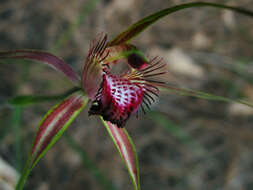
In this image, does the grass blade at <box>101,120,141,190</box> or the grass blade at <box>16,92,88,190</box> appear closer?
the grass blade at <box>16,92,88,190</box>

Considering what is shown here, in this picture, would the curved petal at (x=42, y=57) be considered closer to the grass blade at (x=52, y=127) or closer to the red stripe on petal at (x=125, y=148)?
the grass blade at (x=52, y=127)

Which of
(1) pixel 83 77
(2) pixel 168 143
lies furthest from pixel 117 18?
(1) pixel 83 77

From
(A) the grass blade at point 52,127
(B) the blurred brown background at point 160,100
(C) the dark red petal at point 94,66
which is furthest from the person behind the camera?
(B) the blurred brown background at point 160,100

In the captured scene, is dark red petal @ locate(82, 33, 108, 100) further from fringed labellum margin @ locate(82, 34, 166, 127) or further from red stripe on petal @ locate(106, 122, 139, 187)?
red stripe on petal @ locate(106, 122, 139, 187)

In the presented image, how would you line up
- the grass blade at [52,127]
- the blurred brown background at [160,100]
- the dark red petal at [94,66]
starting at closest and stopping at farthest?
the grass blade at [52,127] → the dark red petal at [94,66] → the blurred brown background at [160,100]

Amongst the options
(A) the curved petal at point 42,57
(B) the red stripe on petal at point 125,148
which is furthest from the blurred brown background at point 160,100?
(A) the curved petal at point 42,57

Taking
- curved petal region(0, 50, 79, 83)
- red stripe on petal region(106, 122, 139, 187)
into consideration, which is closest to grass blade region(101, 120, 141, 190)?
red stripe on petal region(106, 122, 139, 187)
